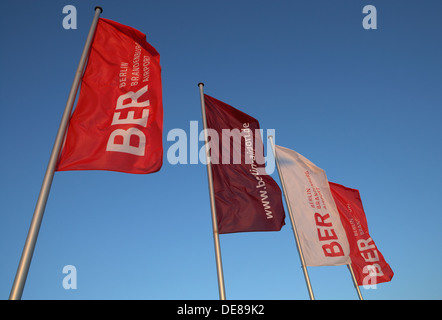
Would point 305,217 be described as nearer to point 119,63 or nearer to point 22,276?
point 119,63

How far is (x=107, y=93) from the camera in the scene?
6.68 m

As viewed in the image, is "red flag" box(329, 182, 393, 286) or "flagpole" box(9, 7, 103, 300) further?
"red flag" box(329, 182, 393, 286)

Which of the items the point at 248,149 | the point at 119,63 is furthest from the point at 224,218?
the point at 119,63

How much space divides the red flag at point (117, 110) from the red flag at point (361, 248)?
12.3 m

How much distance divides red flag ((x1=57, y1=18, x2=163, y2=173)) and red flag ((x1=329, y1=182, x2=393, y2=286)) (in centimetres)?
1230

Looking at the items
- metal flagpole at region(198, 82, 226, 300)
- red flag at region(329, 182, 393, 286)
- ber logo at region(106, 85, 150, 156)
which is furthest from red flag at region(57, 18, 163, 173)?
red flag at region(329, 182, 393, 286)

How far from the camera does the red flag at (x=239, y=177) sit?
8.75 metres

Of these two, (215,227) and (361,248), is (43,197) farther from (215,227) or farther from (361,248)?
(361,248)

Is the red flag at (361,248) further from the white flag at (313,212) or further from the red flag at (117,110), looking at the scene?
the red flag at (117,110)

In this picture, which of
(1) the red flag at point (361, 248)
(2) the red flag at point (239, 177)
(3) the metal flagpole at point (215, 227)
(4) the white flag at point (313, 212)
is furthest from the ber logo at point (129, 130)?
(1) the red flag at point (361, 248)

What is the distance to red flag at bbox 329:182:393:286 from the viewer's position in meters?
15.0

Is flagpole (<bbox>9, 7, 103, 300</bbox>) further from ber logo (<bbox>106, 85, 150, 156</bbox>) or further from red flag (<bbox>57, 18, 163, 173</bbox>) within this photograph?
ber logo (<bbox>106, 85, 150, 156</bbox>)

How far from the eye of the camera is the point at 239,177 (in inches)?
378
